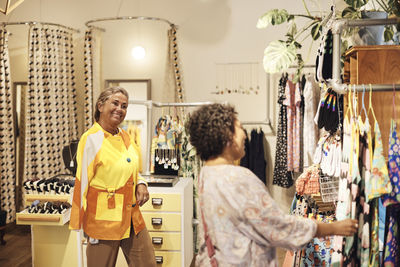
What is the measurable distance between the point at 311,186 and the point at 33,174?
10.9ft

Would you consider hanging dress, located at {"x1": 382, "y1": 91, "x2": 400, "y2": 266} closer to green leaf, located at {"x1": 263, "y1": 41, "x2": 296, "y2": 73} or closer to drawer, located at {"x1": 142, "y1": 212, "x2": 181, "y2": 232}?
green leaf, located at {"x1": 263, "y1": 41, "x2": 296, "y2": 73}

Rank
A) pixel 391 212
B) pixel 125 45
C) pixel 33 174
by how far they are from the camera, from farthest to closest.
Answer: pixel 125 45
pixel 33 174
pixel 391 212

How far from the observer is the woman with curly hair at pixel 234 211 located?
4.63ft

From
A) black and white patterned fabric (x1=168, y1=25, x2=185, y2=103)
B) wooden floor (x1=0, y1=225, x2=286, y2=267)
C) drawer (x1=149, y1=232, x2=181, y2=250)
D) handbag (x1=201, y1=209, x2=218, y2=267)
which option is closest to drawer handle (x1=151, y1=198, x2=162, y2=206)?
drawer (x1=149, y1=232, x2=181, y2=250)

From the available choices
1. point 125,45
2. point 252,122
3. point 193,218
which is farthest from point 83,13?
point 193,218

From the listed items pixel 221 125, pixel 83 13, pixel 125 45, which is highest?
pixel 83 13

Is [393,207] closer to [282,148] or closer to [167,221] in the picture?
[167,221]

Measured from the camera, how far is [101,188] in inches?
90.2

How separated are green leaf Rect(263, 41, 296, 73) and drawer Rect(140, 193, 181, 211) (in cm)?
125

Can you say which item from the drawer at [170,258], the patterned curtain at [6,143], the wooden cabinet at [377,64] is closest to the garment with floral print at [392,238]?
the wooden cabinet at [377,64]

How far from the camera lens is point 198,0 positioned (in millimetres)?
4797

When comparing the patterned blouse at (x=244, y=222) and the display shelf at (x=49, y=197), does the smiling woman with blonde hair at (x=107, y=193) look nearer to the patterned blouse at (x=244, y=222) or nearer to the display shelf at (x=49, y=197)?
the display shelf at (x=49, y=197)

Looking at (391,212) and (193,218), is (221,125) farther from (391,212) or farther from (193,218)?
(193,218)

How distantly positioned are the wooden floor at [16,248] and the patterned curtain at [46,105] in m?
0.72
